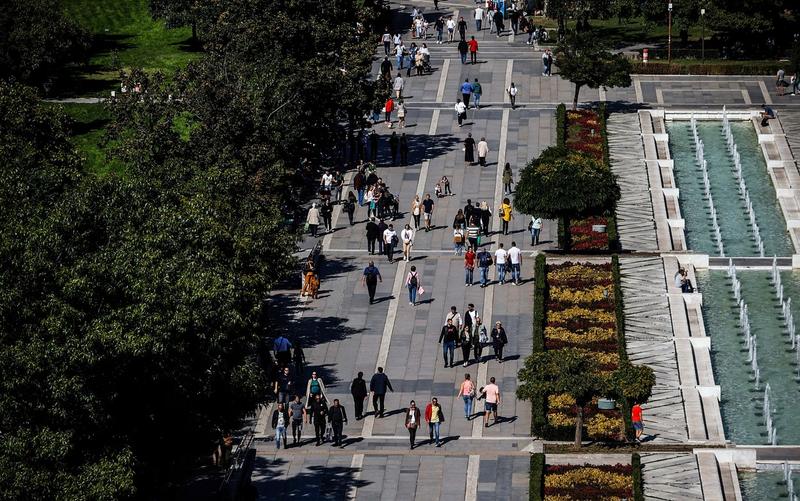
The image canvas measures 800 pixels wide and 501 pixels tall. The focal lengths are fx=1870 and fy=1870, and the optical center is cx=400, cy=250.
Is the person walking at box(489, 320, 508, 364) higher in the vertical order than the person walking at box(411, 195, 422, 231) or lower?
lower

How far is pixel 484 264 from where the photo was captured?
2525 inches

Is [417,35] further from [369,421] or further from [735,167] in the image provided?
[369,421]

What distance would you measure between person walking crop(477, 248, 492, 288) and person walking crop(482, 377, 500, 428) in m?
10.2

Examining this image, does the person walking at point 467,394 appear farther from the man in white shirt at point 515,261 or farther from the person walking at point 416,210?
the person walking at point 416,210

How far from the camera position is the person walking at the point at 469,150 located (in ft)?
252

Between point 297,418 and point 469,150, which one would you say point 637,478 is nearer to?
point 297,418

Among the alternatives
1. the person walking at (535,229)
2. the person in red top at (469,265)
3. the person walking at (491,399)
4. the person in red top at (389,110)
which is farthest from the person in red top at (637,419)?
the person in red top at (389,110)

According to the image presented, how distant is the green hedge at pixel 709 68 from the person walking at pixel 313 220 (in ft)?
85.1

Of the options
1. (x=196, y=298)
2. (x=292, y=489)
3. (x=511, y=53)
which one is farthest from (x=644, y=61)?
(x=196, y=298)

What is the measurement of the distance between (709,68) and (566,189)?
28.1 m

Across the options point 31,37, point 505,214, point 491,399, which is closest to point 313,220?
point 505,214

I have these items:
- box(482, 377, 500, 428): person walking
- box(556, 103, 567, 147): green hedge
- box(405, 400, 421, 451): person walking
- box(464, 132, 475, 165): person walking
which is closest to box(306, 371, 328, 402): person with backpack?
box(405, 400, 421, 451): person walking

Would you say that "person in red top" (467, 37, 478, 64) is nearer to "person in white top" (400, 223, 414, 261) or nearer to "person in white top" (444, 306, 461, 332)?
"person in white top" (400, 223, 414, 261)

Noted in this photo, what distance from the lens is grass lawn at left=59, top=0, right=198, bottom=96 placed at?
303 feet
